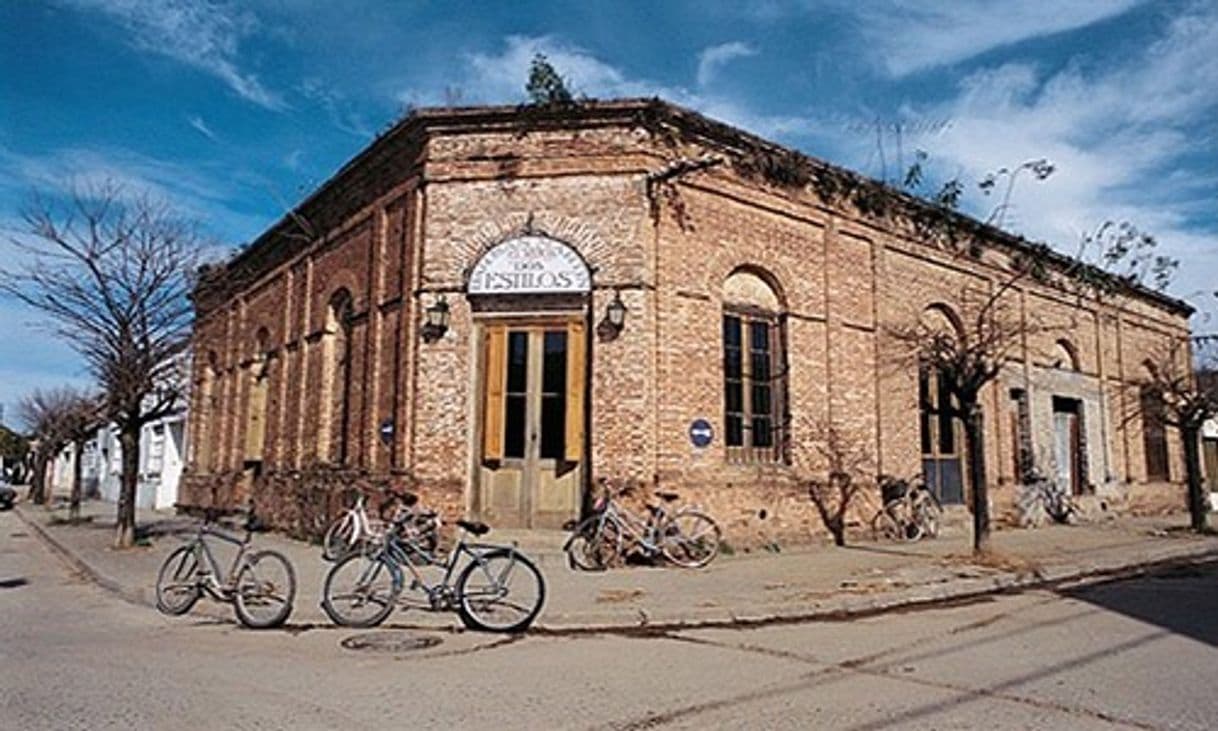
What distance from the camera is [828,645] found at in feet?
25.3

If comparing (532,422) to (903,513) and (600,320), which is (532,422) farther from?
(903,513)

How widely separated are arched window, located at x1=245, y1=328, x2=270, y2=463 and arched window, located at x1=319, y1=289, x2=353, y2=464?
3705 millimetres

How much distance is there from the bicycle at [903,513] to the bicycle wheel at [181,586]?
10879mm

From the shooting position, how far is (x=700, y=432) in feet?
44.1

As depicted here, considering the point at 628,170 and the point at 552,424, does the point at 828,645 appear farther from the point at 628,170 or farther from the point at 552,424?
the point at 628,170

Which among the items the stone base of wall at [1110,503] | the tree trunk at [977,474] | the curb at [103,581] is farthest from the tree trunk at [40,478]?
the tree trunk at [977,474]

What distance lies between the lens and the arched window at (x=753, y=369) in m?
14.4

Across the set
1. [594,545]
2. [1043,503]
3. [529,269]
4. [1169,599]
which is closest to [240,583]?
[594,545]

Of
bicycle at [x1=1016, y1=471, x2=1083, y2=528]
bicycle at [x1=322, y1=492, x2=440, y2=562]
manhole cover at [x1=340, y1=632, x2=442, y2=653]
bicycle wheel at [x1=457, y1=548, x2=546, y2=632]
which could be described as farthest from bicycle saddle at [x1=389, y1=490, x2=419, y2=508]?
bicycle at [x1=1016, y1=471, x2=1083, y2=528]

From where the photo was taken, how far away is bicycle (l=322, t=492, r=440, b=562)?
12.1 m

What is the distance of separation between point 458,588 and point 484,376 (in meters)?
Answer: 5.39

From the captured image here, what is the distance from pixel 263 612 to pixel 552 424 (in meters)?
5.51

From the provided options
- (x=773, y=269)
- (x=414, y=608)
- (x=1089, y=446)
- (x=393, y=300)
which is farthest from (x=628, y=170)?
(x=1089, y=446)

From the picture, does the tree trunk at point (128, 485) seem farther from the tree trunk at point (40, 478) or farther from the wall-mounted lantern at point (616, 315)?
the tree trunk at point (40, 478)
